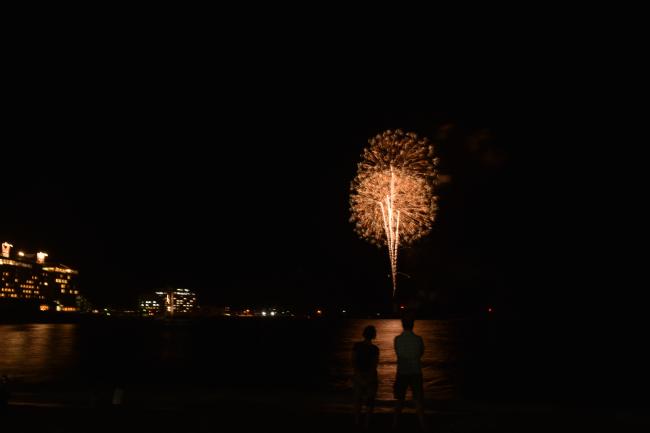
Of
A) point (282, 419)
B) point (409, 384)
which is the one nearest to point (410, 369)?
point (409, 384)

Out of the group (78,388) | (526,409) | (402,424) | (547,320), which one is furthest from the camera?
(547,320)

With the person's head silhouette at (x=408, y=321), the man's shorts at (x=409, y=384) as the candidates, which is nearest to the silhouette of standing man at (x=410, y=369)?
Answer: the man's shorts at (x=409, y=384)

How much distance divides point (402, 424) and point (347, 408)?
221 cm

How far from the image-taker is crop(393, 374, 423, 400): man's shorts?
1021cm

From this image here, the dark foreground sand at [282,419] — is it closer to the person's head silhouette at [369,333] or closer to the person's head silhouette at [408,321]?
the person's head silhouette at [369,333]

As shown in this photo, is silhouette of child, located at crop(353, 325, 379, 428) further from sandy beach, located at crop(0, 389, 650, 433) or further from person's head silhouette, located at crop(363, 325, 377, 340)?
sandy beach, located at crop(0, 389, 650, 433)

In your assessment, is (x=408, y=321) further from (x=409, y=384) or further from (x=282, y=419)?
(x=282, y=419)

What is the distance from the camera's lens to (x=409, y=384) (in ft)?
33.8

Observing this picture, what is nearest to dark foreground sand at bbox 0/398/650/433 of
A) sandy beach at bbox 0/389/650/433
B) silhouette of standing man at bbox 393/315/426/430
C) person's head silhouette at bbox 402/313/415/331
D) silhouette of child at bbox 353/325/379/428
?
sandy beach at bbox 0/389/650/433

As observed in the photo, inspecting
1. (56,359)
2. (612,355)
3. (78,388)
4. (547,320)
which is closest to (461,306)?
(547,320)

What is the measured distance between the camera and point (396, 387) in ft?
33.8

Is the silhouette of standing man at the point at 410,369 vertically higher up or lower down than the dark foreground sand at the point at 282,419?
higher up

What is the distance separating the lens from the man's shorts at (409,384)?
1021 centimetres

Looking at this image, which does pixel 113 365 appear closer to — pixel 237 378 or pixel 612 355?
pixel 237 378
